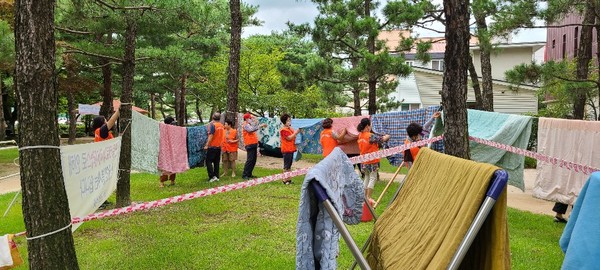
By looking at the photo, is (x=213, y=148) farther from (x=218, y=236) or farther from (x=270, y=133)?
(x=218, y=236)

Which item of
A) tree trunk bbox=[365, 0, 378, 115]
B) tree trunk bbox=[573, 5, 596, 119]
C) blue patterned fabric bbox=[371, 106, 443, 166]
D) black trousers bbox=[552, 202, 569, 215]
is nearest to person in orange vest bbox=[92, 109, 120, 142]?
blue patterned fabric bbox=[371, 106, 443, 166]

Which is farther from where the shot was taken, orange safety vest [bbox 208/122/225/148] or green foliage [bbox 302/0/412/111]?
green foliage [bbox 302/0/412/111]

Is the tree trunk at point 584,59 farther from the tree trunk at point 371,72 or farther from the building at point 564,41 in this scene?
the building at point 564,41

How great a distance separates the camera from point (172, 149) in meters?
9.69

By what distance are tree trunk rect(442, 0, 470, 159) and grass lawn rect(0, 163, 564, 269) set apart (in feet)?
4.38

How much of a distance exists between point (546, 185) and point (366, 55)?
614cm

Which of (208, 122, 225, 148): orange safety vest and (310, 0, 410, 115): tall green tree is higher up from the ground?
(310, 0, 410, 115): tall green tree

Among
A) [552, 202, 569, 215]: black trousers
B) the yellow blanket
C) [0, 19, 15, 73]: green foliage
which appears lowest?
[552, 202, 569, 215]: black trousers

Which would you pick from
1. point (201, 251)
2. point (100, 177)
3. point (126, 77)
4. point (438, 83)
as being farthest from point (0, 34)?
point (438, 83)

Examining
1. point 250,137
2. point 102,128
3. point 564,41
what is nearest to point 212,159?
point 250,137

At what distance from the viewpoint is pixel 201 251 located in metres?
4.94

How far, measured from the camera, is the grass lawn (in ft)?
15.1

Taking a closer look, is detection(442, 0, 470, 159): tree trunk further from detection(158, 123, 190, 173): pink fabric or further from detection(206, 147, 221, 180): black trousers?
detection(206, 147, 221, 180): black trousers

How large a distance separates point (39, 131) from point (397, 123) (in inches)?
326
